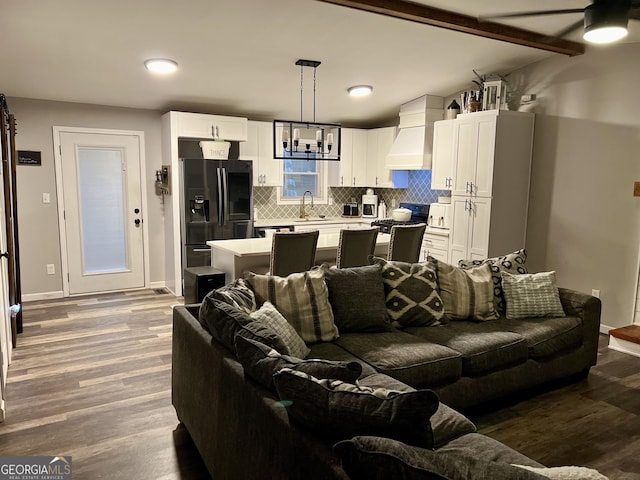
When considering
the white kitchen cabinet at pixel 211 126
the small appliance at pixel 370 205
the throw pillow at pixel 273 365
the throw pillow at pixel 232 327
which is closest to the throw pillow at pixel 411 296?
the throw pillow at pixel 232 327

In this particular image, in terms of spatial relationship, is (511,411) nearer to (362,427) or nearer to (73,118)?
(362,427)

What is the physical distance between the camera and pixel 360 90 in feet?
18.0

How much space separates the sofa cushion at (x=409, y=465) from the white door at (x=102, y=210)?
5.37 m

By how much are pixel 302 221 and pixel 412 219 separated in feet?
5.09

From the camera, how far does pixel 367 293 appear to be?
9.89 feet

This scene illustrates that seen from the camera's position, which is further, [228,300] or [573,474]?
[228,300]

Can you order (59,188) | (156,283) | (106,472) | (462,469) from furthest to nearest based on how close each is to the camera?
(156,283), (59,188), (106,472), (462,469)

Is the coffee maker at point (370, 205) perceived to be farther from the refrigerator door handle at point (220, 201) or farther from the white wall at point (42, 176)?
the white wall at point (42, 176)

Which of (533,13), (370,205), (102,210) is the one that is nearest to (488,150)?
(533,13)

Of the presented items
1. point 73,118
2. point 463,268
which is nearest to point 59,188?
point 73,118

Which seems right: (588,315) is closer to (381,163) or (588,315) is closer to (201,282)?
(201,282)

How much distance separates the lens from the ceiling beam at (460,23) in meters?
3.52

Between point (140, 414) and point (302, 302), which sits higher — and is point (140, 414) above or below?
below

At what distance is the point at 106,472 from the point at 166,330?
2.21 m
